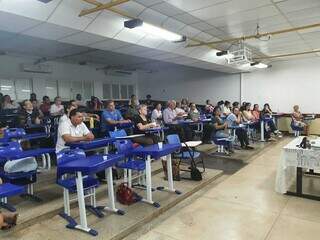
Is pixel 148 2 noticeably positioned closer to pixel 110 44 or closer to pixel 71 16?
pixel 71 16

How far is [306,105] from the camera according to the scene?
387 inches

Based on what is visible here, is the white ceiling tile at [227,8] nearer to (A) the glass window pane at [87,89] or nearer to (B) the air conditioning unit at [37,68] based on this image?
(B) the air conditioning unit at [37,68]

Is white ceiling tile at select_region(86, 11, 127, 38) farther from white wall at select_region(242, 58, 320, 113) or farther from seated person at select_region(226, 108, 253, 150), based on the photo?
white wall at select_region(242, 58, 320, 113)

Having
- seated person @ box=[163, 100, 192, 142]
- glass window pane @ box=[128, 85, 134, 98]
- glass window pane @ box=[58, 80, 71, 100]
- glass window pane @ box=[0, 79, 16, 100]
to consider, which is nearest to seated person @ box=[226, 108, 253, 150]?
seated person @ box=[163, 100, 192, 142]

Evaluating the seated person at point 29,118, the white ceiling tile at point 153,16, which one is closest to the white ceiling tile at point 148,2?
the white ceiling tile at point 153,16

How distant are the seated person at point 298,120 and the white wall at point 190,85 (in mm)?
2467

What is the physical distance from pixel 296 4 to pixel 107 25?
127 inches

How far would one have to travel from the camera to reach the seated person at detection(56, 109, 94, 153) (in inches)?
142

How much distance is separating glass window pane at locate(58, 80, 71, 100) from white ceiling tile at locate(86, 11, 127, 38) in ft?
21.4

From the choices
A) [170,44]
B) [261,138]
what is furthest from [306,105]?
[170,44]

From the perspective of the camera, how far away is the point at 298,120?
917cm

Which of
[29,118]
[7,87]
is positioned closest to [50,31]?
[29,118]

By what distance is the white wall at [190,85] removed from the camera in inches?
454

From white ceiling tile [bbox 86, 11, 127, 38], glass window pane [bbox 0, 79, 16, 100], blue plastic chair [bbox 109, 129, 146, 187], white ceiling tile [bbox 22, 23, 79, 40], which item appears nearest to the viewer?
blue plastic chair [bbox 109, 129, 146, 187]
